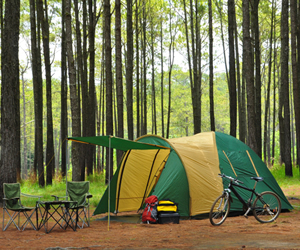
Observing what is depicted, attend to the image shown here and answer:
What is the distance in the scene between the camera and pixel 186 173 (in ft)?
22.8

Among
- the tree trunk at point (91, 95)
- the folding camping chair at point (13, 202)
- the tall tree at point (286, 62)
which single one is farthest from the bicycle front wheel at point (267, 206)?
the tree trunk at point (91, 95)

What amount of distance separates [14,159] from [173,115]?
23062 millimetres

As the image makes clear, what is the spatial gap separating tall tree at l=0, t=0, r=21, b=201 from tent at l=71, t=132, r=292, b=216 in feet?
8.10

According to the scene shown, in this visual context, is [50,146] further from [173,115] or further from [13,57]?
[173,115]

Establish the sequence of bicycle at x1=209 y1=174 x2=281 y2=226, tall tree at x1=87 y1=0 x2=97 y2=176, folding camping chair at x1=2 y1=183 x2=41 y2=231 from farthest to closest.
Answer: tall tree at x1=87 y1=0 x2=97 y2=176 → bicycle at x1=209 y1=174 x2=281 y2=226 → folding camping chair at x1=2 y1=183 x2=41 y2=231

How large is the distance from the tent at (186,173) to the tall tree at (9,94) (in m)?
2.47

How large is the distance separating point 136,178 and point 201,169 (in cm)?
188

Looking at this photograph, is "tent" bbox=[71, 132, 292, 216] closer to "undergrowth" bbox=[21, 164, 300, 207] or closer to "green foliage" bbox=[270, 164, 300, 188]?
"undergrowth" bbox=[21, 164, 300, 207]

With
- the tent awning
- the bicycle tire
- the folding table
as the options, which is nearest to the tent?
the tent awning

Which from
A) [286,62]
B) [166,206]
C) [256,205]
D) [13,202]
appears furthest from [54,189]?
[286,62]

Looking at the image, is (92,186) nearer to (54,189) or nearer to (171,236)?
(54,189)

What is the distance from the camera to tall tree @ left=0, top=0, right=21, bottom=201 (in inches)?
316

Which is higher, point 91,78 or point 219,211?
point 91,78

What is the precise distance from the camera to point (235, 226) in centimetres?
568
